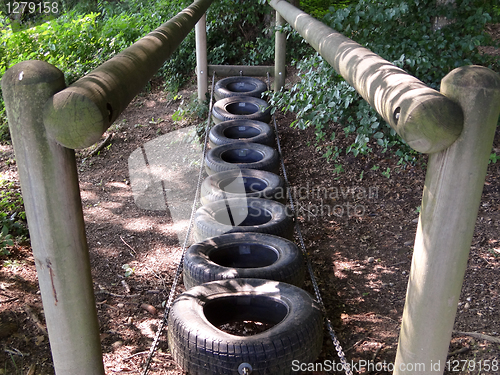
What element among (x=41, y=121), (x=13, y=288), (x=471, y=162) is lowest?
(x=13, y=288)

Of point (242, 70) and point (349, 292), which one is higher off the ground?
point (242, 70)

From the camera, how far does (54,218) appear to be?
52.6 inches

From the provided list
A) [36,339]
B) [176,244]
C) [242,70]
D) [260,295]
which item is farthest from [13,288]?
[242,70]

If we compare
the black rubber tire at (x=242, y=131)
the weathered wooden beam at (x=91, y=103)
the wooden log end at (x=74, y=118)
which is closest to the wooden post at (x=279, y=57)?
the black rubber tire at (x=242, y=131)

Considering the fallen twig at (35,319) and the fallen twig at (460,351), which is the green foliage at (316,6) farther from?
the fallen twig at (35,319)

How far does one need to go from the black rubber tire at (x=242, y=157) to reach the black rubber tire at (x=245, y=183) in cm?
16

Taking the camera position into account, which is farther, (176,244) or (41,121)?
(176,244)

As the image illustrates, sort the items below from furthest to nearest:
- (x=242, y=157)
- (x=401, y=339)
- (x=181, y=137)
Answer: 1. (x=181, y=137)
2. (x=242, y=157)
3. (x=401, y=339)

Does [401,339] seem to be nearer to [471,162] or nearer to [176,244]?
[471,162]

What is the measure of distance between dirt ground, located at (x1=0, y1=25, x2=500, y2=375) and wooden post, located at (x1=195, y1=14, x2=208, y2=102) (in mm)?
1735

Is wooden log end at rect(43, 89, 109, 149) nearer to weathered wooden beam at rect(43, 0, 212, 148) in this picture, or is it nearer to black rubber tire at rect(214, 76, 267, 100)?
weathered wooden beam at rect(43, 0, 212, 148)

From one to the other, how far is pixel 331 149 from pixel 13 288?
3.72m

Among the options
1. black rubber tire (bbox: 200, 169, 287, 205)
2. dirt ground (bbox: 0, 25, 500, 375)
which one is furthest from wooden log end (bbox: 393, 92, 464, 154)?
black rubber tire (bbox: 200, 169, 287, 205)

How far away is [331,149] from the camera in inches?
217
